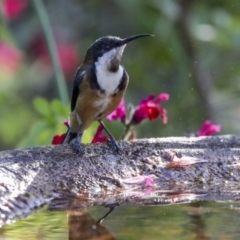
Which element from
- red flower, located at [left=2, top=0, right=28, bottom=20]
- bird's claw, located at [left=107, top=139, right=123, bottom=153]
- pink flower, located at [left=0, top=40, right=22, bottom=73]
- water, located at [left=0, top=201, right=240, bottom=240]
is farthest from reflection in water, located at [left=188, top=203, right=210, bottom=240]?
red flower, located at [left=2, top=0, right=28, bottom=20]

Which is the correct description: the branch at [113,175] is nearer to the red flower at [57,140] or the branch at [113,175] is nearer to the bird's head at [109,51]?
the red flower at [57,140]

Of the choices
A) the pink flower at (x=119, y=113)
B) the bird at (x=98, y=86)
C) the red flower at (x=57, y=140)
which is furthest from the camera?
the bird at (x=98, y=86)

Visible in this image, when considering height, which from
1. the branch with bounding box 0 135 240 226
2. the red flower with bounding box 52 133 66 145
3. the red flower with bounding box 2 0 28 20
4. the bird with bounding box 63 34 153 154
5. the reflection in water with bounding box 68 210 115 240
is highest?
the red flower with bounding box 2 0 28 20

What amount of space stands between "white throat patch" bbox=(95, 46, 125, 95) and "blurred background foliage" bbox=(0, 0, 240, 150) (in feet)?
4.56

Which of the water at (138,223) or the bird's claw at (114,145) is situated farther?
the bird's claw at (114,145)

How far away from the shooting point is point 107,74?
3486mm

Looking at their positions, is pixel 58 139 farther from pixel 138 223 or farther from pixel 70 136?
pixel 138 223

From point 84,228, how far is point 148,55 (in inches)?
147

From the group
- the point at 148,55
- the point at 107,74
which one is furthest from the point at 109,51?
the point at 148,55

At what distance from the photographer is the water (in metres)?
2.27

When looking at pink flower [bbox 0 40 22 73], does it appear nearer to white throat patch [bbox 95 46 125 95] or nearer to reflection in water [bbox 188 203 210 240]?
white throat patch [bbox 95 46 125 95]

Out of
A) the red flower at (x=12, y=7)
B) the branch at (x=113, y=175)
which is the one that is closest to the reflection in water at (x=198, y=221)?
the branch at (x=113, y=175)

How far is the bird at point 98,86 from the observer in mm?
3436

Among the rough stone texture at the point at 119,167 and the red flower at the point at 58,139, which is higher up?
the red flower at the point at 58,139
